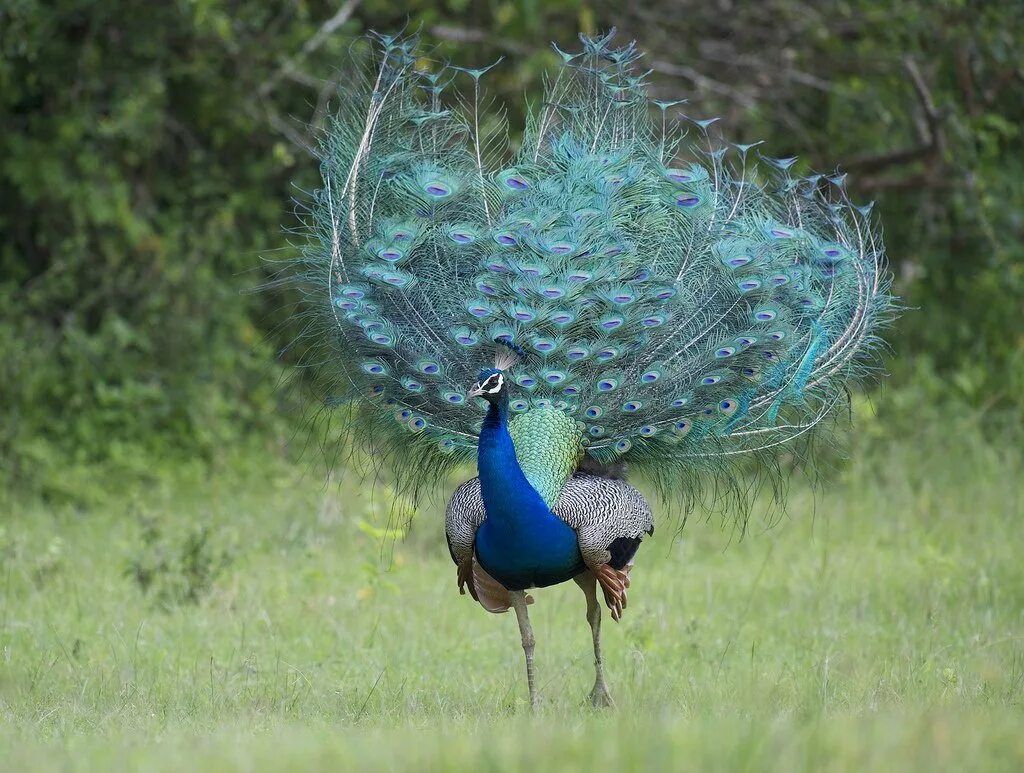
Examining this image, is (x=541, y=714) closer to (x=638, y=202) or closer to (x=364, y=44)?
(x=638, y=202)

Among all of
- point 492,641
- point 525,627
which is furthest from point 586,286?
point 492,641

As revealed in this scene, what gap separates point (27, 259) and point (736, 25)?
6.20 m

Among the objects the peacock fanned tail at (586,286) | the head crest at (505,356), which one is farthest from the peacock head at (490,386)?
the peacock fanned tail at (586,286)

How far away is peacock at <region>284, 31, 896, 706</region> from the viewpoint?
605 cm

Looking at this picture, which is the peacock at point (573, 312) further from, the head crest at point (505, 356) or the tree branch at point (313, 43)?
the tree branch at point (313, 43)

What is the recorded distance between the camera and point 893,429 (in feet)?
39.3

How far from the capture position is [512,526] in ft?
19.0

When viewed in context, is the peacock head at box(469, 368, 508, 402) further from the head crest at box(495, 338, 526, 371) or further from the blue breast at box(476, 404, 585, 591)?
the head crest at box(495, 338, 526, 371)


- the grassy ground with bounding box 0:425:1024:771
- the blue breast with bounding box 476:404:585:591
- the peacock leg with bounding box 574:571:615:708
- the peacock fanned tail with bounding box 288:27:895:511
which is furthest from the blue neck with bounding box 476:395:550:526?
the grassy ground with bounding box 0:425:1024:771

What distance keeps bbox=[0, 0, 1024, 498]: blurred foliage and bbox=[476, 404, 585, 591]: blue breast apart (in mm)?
5270

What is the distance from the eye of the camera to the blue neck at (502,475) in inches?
226

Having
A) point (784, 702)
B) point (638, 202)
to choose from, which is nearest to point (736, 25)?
point (638, 202)

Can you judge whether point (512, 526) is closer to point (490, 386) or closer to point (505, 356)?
point (490, 386)

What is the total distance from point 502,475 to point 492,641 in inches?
87.6
